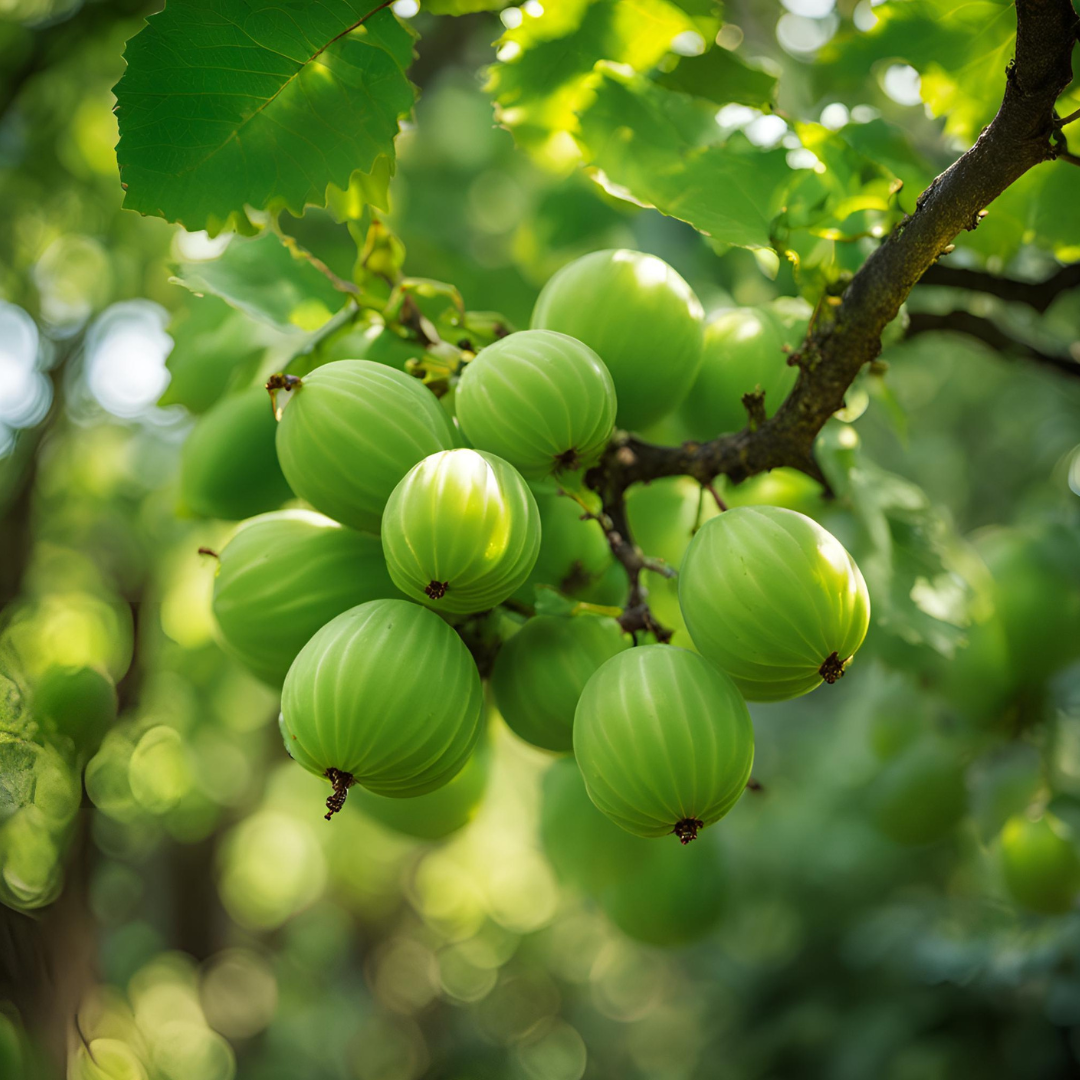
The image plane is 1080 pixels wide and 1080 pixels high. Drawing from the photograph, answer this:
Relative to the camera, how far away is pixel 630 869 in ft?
3.21

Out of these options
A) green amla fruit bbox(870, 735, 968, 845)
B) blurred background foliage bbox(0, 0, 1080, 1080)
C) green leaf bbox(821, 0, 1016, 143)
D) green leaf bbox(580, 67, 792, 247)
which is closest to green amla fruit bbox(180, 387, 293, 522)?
blurred background foliage bbox(0, 0, 1080, 1080)

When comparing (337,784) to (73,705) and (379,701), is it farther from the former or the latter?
(73,705)

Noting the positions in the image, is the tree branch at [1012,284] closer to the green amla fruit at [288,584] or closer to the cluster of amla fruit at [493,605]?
the cluster of amla fruit at [493,605]

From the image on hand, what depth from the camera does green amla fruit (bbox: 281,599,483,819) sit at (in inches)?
20.1

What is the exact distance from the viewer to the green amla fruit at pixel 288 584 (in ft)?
2.04

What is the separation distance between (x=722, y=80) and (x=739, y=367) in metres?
0.26

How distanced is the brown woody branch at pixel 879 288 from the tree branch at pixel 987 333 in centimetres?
34

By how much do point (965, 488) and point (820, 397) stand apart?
2426 millimetres

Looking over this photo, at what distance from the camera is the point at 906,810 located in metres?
1.13

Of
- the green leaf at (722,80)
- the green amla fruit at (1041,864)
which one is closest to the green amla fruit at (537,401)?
the green leaf at (722,80)

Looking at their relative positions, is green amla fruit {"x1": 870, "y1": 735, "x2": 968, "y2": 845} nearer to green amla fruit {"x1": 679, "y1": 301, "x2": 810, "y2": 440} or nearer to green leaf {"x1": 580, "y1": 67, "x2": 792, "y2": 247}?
green amla fruit {"x1": 679, "y1": 301, "x2": 810, "y2": 440}

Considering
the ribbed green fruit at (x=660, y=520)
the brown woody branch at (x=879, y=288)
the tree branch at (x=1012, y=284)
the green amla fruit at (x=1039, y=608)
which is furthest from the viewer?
the green amla fruit at (x=1039, y=608)

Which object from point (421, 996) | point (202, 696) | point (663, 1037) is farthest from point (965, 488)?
point (421, 996)

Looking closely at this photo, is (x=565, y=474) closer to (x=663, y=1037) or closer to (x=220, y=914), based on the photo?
(x=220, y=914)
